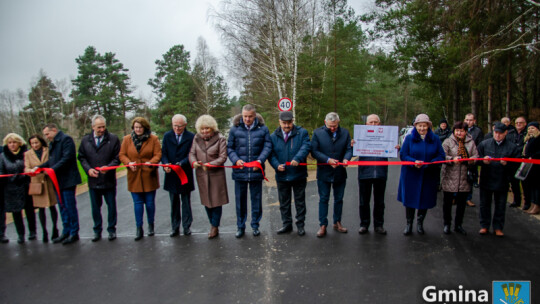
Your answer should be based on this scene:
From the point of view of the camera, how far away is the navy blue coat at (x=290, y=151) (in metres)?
5.22

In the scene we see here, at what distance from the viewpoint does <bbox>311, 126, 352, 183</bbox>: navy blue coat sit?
5203 millimetres

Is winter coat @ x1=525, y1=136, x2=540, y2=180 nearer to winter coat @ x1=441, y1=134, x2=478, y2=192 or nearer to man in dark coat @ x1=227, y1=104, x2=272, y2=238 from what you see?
winter coat @ x1=441, y1=134, x2=478, y2=192

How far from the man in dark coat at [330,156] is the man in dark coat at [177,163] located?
2249 millimetres

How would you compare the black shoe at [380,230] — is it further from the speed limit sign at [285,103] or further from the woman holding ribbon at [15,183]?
the speed limit sign at [285,103]

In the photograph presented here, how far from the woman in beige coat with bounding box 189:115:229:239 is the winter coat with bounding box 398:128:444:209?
120 inches

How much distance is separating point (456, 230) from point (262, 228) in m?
3.36

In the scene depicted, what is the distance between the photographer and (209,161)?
17.2 feet

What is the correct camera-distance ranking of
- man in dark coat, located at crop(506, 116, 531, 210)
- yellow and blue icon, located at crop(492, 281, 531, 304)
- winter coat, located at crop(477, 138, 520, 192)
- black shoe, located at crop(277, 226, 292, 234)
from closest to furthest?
yellow and blue icon, located at crop(492, 281, 531, 304) → winter coat, located at crop(477, 138, 520, 192) → black shoe, located at crop(277, 226, 292, 234) → man in dark coat, located at crop(506, 116, 531, 210)

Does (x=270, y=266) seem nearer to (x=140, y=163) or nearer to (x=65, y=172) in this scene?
(x=140, y=163)

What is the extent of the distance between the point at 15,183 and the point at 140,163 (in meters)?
2.23

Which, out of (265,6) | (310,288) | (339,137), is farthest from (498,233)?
(265,6)

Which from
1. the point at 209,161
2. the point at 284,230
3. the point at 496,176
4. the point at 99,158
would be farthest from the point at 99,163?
the point at 496,176

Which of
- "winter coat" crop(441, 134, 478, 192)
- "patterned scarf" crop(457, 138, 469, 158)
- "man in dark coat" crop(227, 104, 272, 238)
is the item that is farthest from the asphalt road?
"patterned scarf" crop(457, 138, 469, 158)

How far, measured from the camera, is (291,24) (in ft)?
55.8
